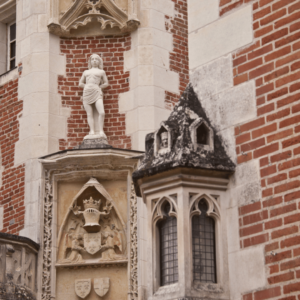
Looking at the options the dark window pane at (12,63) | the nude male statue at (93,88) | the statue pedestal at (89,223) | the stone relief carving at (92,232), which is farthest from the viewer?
the dark window pane at (12,63)

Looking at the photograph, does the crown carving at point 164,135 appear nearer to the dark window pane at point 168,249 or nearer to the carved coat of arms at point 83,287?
the dark window pane at point 168,249

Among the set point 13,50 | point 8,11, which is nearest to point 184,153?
point 13,50

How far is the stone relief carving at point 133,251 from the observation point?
12508 mm

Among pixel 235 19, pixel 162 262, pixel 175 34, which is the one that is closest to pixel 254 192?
pixel 162 262

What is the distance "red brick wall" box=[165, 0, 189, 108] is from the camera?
Answer: 13758 millimetres

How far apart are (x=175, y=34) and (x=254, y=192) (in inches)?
309

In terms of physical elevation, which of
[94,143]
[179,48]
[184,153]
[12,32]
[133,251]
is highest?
[12,32]

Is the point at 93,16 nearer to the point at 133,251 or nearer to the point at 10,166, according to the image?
the point at 10,166

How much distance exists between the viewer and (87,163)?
42.5ft

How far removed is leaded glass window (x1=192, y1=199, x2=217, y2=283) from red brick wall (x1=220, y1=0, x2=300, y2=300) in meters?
0.27

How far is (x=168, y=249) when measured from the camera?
22.1 ft

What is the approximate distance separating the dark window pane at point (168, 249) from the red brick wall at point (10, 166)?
21.9 ft

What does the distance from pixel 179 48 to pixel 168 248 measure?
7710mm

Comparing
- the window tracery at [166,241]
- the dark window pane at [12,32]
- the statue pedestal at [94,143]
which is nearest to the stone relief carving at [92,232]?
the statue pedestal at [94,143]
